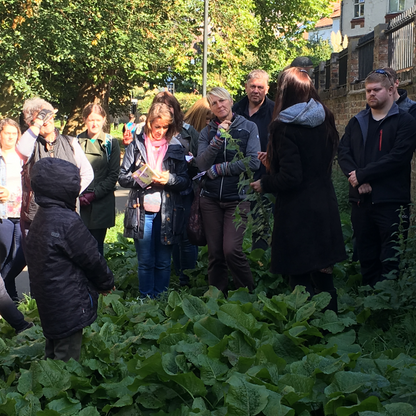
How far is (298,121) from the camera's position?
438 cm

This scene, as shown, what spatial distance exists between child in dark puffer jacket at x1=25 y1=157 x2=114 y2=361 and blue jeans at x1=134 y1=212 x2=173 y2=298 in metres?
2.00

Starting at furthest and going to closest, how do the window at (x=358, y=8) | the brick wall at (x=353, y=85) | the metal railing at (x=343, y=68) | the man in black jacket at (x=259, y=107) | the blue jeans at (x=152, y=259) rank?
1. the window at (x=358, y=8)
2. the metal railing at (x=343, y=68)
3. the brick wall at (x=353, y=85)
4. the man in black jacket at (x=259, y=107)
5. the blue jeans at (x=152, y=259)

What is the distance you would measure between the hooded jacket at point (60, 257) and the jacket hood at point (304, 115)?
1.47 meters

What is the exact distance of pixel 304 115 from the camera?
4.39 metres

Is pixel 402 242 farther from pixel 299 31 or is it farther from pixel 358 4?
pixel 358 4

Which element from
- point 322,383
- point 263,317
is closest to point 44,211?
point 263,317

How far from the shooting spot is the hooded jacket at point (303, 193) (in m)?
4.42

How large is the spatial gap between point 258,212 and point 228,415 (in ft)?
7.91

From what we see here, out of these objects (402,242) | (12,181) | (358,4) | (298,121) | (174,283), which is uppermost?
(358,4)

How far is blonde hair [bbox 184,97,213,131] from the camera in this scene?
22.6 feet

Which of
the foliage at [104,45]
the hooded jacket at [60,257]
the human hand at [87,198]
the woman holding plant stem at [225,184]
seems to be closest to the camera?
the hooded jacket at [60,257]

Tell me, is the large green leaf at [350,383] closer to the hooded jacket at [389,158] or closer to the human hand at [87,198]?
the hooded jacket at [389,158]

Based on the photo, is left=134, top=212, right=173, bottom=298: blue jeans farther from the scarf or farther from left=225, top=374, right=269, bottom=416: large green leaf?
left=225, top=374, right=269, bottom=416: large green leaf

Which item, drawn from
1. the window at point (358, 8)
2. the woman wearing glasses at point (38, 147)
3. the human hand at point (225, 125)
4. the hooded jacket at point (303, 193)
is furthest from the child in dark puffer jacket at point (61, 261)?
the window at point (358, 8)
